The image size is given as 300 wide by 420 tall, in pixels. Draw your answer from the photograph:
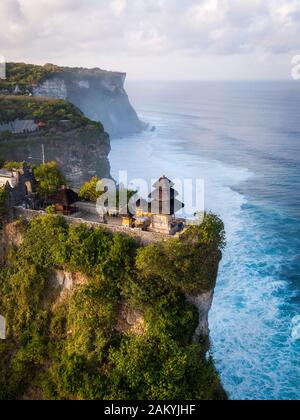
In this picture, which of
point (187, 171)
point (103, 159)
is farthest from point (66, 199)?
point (187, 171)

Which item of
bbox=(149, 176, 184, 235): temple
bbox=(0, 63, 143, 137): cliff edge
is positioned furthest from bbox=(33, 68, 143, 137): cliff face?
bbox=(149, 176, 184, 235): temple

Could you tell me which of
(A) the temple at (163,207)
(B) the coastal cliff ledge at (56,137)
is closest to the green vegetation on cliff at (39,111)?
(B) the coastal cliff ledge at (56,137)

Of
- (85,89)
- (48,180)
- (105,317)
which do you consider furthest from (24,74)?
(105,317)

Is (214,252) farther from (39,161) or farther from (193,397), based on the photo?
(39,161)

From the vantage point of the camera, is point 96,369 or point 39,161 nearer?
point 96,369

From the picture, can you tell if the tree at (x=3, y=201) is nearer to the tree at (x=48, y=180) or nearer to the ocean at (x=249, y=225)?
the tree at (x=48, y=180)

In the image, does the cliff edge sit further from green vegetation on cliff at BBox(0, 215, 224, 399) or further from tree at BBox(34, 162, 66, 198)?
green vegetation on cliff at BBox(0, 215, 224, 399)
